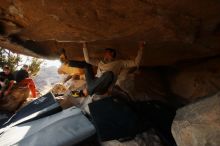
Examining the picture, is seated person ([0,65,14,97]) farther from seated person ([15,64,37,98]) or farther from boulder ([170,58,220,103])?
boulder ([170,58,220,103])

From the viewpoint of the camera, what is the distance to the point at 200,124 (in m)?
4.53

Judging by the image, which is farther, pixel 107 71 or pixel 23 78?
pixel 23 78

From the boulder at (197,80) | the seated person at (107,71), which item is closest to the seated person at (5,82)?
the seated person at (107,71)

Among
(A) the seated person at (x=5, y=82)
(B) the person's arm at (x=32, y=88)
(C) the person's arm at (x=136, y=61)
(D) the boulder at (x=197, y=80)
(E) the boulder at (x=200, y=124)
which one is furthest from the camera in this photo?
(B) the person's arm at (x=32, y=88)

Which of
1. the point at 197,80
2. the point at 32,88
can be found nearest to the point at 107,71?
the point at 197,80

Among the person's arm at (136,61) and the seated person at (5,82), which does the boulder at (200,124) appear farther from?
the seated person at (5,82)

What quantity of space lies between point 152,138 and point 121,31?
2.53m

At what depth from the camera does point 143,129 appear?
6.22 metres

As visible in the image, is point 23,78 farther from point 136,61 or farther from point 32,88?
point 136,61

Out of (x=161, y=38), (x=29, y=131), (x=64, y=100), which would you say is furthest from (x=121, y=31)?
(x=64, y=100)

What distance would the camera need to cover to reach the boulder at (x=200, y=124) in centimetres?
433

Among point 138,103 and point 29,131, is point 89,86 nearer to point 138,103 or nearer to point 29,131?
point 138,103

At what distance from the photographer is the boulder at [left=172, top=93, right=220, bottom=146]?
171 inches

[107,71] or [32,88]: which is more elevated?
[107,71]
